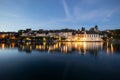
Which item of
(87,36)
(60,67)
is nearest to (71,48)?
(60,67)

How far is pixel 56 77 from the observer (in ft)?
36.3

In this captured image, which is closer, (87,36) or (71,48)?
(71,48)

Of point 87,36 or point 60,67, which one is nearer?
point 60,67

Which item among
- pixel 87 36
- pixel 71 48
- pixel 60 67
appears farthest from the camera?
pixel 87 36

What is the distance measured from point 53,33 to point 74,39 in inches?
577

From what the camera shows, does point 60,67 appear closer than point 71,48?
Yes

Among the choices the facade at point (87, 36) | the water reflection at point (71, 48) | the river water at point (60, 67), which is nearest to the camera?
the river water at point (60, 67)

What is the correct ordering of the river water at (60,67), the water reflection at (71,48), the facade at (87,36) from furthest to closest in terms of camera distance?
the facade at (87,36) → the water reflection at (71,48) → the river water at (60,67)

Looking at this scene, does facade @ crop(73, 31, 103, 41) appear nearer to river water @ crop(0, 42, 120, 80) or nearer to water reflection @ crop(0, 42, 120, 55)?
water reflection @ crop(0, 42, 120, 55)

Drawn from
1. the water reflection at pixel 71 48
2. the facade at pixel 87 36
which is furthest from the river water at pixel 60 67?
the facade at pixel 87 36

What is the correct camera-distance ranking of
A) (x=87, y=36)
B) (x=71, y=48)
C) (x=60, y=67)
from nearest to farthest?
(x=60, y=67) < (x=71, y=48) < (x=87, y=36)

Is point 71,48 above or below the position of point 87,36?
below

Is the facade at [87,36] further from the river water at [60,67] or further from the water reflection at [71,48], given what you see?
the river water at [60,67]

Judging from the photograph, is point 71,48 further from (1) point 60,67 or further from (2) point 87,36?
(2) point 87,36
